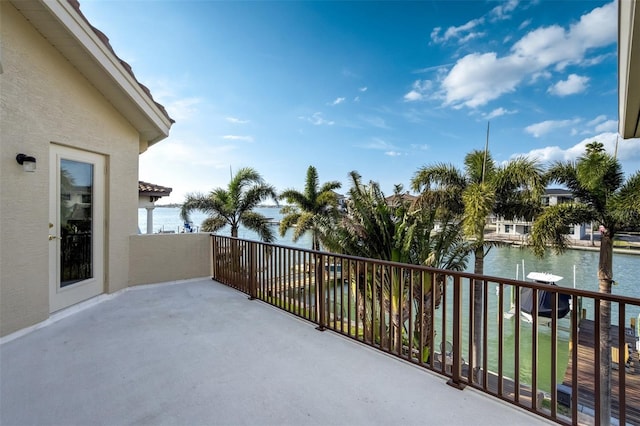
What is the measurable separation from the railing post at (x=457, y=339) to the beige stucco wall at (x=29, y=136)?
424 cm

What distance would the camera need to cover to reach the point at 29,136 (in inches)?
127

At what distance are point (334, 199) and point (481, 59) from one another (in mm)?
8275

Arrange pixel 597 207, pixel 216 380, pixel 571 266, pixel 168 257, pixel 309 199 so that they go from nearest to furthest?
1. pixel 216 380
2. pixel 168 257
3. pixel 597 207
4. pixel 309 199
5. pixel 571 266

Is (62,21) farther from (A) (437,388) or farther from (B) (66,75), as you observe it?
(A) (437,388)

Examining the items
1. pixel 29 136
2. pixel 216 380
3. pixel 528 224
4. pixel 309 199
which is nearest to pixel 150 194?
pixel 29 136

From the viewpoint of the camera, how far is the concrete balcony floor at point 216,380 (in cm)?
189

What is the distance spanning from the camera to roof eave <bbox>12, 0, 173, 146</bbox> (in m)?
3.14

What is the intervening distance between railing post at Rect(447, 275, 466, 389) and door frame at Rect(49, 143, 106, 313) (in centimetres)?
441

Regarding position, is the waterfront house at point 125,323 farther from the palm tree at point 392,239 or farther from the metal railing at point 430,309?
the palm tree at point 392,239

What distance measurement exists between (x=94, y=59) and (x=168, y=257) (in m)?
3.15

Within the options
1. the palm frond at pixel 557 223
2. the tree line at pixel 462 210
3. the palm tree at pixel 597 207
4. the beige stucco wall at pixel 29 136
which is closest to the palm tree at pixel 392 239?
the tree line at pixel 462 210

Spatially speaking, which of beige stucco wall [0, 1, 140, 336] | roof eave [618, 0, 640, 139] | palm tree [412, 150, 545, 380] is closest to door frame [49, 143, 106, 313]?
beige stucco wall [0, 1, 140, 336]

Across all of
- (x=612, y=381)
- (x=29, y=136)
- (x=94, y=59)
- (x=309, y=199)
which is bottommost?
(x=612, y=381)

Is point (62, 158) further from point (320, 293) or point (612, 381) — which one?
point (612, 381)
